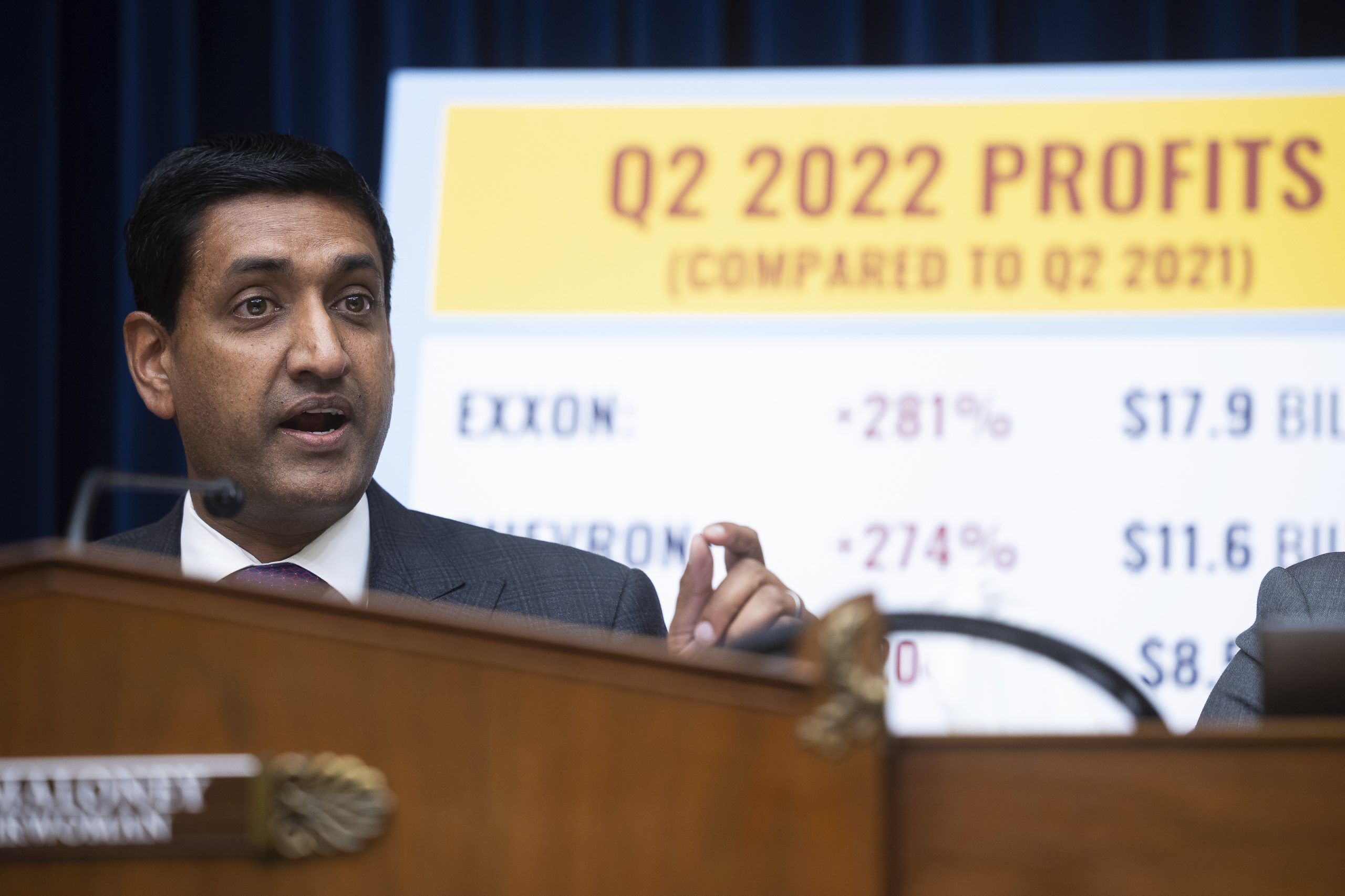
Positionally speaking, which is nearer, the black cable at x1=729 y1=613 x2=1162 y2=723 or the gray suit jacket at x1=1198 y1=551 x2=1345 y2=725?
the black cable at x1=729 y1=613 x2=1162 y2=723

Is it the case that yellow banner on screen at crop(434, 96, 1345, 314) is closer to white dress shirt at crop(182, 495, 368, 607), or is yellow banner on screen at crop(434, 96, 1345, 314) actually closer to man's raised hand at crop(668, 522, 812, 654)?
white dress shirt at crop(182, 495, 368, 607)

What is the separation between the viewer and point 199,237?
141 cm

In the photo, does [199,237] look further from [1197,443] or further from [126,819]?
[1197,443]

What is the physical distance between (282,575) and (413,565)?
16 centimetres

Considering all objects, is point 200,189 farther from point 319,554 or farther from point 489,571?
point 489,571

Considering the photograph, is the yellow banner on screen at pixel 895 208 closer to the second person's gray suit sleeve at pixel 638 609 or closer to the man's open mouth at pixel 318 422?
the second person's gray suit sleeve at pixel 638 609

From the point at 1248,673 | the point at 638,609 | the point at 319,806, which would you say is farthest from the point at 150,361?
the point at 1248,673

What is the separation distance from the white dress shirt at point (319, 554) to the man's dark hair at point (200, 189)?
0.84 feet

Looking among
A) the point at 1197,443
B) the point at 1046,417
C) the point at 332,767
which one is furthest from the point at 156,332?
the point at 1197,443

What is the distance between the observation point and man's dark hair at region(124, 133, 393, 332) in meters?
1.42

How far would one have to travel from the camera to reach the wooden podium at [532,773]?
57 centimetres

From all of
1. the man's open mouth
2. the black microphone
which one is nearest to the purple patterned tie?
the man's open mouth

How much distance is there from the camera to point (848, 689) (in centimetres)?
56

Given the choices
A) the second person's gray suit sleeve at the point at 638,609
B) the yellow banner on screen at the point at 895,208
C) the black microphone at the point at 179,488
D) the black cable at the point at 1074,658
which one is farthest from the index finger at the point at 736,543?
the yellow banner on screen at the point at 895,208
